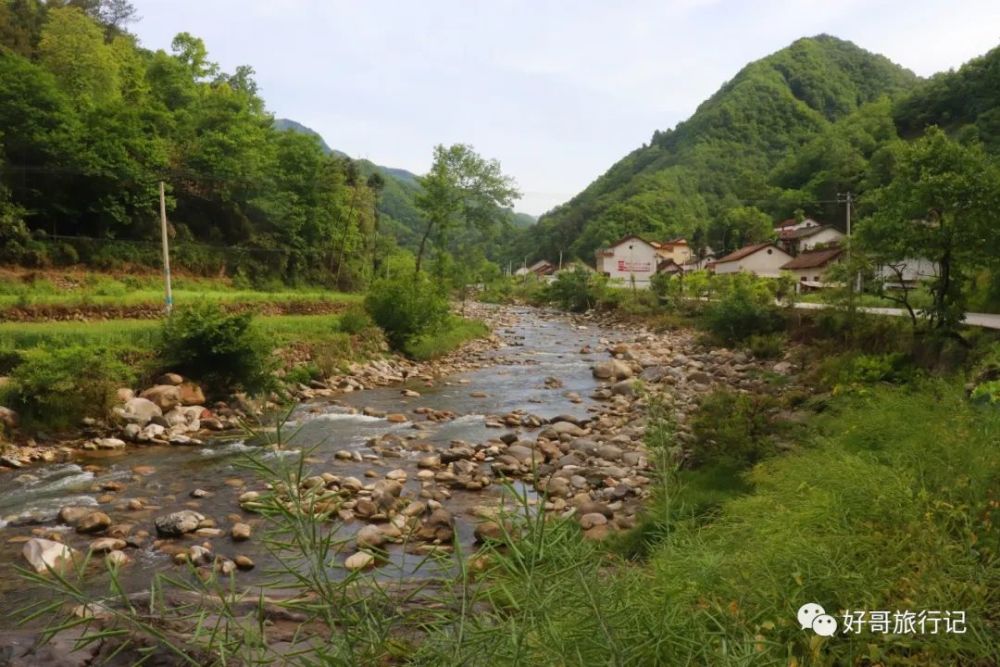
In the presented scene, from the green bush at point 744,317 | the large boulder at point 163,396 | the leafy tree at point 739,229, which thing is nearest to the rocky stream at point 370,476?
the large boulder at point 163,396

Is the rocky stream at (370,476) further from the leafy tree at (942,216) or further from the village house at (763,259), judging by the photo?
the village house at (763,259)

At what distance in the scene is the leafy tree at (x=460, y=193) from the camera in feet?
109

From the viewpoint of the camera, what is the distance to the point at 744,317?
24297 mm

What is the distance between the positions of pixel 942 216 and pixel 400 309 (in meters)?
16.0

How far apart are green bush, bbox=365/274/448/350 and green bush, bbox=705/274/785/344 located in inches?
441

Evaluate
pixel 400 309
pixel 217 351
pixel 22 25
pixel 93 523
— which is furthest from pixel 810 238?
pixel 22 25

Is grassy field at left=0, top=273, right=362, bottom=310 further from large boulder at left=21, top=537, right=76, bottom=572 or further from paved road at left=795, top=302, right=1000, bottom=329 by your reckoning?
paved road at left=795, top=302, right=1000, bottom=329

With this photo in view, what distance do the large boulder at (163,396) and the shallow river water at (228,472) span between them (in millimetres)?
1670

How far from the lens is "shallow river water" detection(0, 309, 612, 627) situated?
693cm

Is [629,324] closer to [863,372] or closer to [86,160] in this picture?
[863,372]

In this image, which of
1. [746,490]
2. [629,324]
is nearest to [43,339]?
[746,490]

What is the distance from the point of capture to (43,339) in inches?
525

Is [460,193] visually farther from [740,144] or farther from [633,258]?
[740,144]

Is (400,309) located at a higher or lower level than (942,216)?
lower
